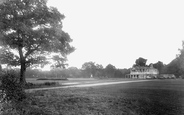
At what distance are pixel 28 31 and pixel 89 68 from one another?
101 metres

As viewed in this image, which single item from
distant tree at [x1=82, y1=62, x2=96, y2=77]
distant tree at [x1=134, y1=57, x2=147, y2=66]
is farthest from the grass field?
distant tree at [x1=134, y1=57, x2=147, y2=66]

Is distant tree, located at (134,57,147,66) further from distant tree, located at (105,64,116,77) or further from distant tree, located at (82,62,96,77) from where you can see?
distant tree, located at (82,62,96,77)

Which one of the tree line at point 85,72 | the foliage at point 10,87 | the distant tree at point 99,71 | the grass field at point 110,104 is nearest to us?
the foliage at point 10,87

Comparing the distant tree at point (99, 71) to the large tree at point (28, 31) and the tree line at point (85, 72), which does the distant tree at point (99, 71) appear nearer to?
the tree line at point (85, 72)

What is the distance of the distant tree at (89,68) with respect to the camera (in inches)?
4540

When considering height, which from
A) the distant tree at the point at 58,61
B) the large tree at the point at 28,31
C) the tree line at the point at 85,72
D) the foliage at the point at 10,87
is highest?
the large tree at the point at 28,31

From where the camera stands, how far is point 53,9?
19453 millimetres

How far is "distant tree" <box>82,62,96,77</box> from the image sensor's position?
115 metres

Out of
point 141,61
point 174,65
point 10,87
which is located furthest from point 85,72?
point 10,87

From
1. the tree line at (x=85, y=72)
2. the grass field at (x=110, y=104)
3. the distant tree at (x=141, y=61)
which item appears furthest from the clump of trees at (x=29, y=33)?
the distant tree at (x=141, y=61)

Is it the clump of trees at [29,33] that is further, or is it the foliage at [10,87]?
the clump of trees at [29,33]

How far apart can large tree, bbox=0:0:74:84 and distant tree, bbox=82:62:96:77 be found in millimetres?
95185

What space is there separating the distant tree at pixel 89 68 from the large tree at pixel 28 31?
9519 centimetres

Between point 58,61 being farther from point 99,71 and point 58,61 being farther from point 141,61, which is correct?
point 141,61
